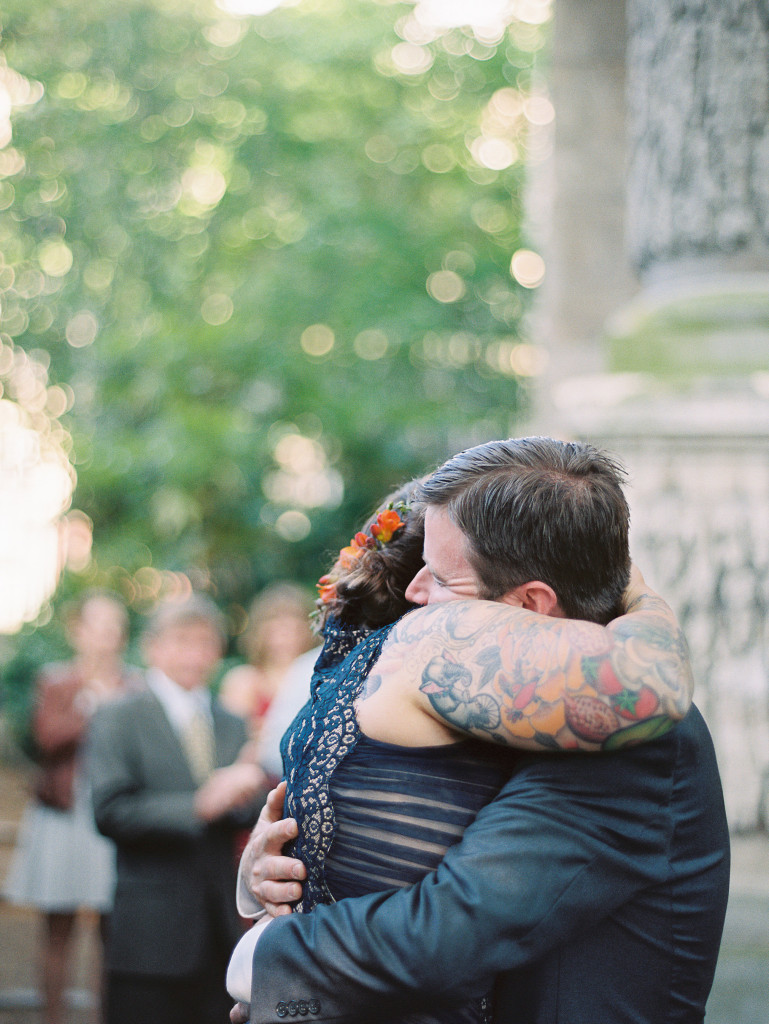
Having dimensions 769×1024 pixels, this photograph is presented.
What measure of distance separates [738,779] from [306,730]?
2052 mm

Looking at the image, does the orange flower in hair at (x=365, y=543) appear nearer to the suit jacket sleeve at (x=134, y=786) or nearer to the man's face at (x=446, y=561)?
the man's face at (x=446, y=561)

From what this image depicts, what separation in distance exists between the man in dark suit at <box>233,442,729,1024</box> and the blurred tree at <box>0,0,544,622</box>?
9.22 m

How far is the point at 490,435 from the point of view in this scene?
1163cm

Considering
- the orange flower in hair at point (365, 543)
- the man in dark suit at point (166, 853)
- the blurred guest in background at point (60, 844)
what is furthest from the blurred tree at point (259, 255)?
the orange flower in hair at point (365, 543)

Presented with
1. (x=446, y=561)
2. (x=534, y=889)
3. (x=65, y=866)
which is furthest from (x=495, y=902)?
(x=65, y=866)

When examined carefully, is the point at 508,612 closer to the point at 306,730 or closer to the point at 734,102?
the point at 306,730

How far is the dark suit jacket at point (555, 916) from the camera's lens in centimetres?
138

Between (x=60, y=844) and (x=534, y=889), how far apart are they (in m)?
4.87

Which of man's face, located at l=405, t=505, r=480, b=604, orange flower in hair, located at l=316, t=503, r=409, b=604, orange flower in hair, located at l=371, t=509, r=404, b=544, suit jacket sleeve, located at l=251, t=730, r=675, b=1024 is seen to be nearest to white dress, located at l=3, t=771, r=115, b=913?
orange flower in hair, located at l=316, t=503, r=409, b=604

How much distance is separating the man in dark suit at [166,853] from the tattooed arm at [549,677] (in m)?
2.84

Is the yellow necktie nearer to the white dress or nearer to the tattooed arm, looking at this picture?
the white dress

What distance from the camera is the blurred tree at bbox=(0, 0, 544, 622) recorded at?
11.0m

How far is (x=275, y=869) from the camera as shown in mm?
1636

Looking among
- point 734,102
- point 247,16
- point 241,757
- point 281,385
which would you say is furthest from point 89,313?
point 734,102
